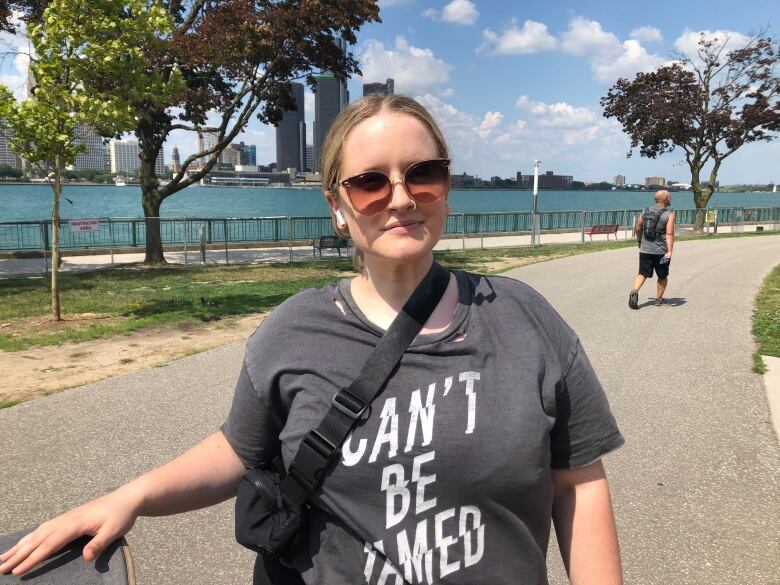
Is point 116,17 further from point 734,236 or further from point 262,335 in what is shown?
point 734,236

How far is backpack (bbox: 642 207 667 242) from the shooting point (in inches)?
400

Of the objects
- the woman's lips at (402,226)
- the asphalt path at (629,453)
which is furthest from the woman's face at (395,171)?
the asphalt path at (629,453)

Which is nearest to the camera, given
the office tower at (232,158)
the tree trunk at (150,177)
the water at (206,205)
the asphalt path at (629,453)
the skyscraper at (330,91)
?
the asphalt path at (629,453)

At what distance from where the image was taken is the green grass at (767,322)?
24.4ft

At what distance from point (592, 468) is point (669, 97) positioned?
36.3m

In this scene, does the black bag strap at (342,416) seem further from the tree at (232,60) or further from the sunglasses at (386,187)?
the tree at (232,60)

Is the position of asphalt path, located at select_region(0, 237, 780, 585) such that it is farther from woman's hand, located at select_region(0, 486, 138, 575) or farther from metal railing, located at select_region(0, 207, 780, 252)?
metal railing, located at select_region(0, 207, 780, 252)

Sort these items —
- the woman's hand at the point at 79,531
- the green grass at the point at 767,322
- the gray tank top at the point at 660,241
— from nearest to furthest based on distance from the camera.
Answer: the woman's hand at the point at 79,531
the green grass at the point at 767,322
the gray tank top at the point at 660,241

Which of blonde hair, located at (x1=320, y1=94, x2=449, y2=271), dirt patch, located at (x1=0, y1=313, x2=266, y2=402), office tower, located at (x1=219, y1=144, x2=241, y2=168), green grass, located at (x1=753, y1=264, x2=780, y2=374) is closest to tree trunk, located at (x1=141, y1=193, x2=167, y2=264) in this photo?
dirt patch, located at (x1=0, y1=313, x2=266, y2=402)

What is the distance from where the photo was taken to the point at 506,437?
133cm

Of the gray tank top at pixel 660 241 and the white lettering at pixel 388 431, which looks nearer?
the white lettering at pixel 388 431

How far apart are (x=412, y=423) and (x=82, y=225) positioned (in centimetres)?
1605

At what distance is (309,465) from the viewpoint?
4.50 feet

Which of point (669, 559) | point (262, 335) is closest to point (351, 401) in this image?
point (262, 335)
